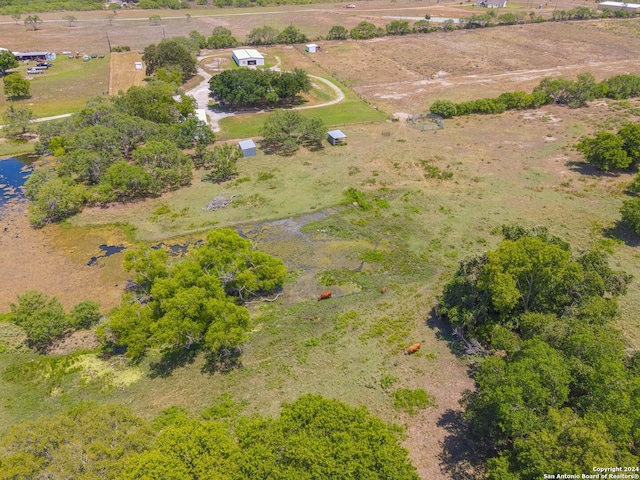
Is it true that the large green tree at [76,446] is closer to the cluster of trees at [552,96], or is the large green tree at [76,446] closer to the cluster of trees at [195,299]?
the cluster of trees at [195,299]

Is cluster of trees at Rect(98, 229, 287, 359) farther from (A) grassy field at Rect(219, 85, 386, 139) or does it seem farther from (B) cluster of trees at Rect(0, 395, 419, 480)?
(A) grassy field at Rect(219, 85, 386, 139)

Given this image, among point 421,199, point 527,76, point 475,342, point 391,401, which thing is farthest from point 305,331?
point 527,76

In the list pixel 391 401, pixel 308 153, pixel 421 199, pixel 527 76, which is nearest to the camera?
pixel 391 401

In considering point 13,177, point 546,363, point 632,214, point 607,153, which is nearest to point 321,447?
point 546,363

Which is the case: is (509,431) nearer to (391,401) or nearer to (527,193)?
(391,401)

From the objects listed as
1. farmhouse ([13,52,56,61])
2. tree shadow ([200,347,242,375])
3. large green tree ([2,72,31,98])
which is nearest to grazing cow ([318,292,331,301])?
tree shadow ([200,347,242,375])

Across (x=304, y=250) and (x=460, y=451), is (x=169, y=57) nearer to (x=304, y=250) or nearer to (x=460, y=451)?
(x=304, y=250)
